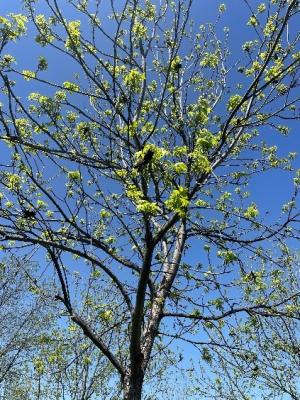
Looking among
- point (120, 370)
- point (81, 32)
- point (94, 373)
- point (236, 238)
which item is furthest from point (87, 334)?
point (94, 373)

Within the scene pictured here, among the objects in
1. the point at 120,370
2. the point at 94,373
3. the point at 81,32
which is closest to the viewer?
the point at 120,370

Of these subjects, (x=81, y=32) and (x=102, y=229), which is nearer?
(x=81, y=32)

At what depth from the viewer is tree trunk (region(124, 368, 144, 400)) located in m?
5.81

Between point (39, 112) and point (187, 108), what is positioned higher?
point (187, 108)

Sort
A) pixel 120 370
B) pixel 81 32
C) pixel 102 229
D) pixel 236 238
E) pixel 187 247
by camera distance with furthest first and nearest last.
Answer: pixel 187 247 → pixel 102 229 → pixel 236 238 → pixel 81 32 → pixel 120 370

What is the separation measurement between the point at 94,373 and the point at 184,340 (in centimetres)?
843

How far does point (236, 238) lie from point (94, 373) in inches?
358

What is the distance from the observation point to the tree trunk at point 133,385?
5810mm

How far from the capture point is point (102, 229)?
7535mm

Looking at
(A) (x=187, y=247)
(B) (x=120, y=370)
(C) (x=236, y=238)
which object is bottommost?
(B) (x=120, y=370)

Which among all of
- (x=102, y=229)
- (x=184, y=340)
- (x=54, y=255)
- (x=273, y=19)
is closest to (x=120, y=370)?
(x=184, y=340)

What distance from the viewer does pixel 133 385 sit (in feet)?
19.2

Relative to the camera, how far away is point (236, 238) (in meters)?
7.08

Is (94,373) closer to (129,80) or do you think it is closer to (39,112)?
(39,112)
